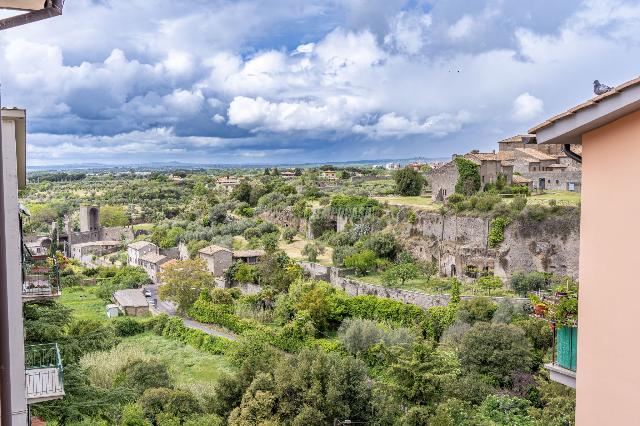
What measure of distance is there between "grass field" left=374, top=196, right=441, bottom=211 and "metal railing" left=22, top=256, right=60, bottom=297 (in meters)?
25.1

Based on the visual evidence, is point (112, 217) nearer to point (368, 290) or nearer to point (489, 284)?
point (368, 290)

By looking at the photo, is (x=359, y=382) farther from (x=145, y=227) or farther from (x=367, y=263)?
(x=145, y=227)

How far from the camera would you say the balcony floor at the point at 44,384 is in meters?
7.15

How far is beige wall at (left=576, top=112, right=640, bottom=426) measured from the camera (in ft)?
11.0

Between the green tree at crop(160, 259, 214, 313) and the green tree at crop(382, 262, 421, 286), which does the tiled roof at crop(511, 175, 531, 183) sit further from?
the green tree at crop(160, 259, 214, 313)

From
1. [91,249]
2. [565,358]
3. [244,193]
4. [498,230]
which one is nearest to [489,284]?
[498,230]

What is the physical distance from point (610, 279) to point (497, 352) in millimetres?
15197

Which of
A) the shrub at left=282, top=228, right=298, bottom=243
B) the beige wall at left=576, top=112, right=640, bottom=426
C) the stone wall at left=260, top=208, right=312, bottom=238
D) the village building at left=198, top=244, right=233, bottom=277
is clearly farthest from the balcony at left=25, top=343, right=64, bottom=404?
the stone wall at left=260, top=208, right=312, bottom=238

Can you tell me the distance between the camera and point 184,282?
30719 millimetres

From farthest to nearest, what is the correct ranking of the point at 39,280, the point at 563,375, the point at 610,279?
the point at 39,280
the point at 563,375
the point at 610,279

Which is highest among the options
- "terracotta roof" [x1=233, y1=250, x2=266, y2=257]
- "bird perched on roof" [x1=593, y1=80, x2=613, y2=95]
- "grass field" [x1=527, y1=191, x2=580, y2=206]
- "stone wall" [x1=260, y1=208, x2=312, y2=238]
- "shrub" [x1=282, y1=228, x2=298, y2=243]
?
"bird perched on roof" [x1=593, y1=80, x2=613, y2=95]

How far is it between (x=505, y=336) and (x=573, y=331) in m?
14.4

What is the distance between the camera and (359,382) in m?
15.9

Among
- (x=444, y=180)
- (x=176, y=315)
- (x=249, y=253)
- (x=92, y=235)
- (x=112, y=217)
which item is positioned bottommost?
(x=176, y=315)
